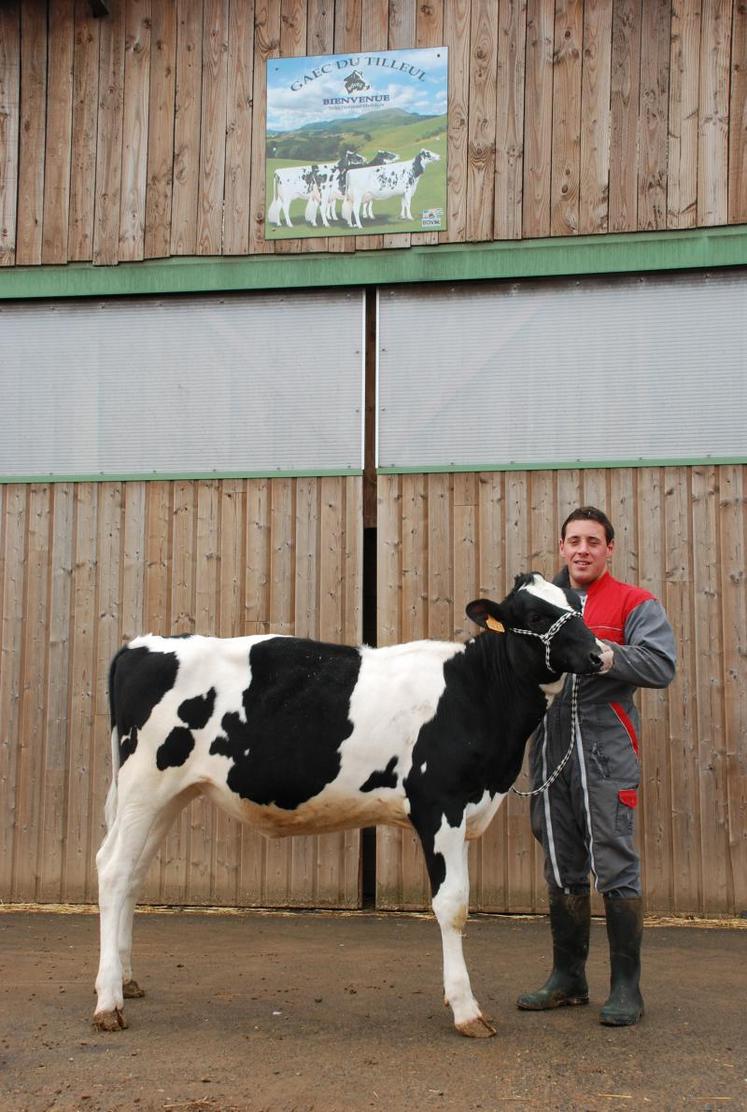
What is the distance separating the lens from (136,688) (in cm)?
573

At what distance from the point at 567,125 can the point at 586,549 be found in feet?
14.2

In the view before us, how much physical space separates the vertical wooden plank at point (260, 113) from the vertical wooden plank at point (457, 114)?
137 centimetres

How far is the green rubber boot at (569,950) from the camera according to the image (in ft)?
18.0

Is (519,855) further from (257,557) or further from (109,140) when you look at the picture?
(109,140)

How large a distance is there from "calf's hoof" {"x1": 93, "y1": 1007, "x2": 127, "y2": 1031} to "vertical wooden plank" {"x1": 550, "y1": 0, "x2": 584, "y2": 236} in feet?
20.0

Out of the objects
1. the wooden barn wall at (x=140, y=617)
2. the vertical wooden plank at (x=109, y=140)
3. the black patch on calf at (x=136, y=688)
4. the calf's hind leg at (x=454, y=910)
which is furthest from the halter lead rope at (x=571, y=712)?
the vertical wooden plank at (x=109, y=140)

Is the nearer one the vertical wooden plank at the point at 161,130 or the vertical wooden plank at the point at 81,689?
the vertical wooden plank at the point at 81,689

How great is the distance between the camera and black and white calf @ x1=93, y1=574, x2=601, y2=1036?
5.27 meters

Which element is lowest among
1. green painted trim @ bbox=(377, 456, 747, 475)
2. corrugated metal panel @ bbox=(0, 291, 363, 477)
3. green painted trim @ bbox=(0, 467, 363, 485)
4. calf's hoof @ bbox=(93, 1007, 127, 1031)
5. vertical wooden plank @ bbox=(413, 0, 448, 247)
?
calf's hoof @ bbox=(93, 1007, 127, 1031)

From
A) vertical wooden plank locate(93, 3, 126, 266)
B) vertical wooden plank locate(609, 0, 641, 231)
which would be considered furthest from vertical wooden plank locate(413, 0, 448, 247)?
vertical wooden plank locate(93, 3, 126, 266)

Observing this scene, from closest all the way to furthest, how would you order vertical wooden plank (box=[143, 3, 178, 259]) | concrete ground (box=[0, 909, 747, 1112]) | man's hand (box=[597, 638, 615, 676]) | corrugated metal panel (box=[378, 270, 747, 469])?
concrete ground (box=[0, 909, 747, 1112]) → man's hand (box=[597, 638, 615, 676]) → corrugated metal panel (box=[378, 270, 747, 469]) → vertical wooden plank (box=[143, 3, 178, 259])

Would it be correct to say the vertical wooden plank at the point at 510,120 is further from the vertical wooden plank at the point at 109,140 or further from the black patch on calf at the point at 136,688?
the black patch on calf at the point at 136,688

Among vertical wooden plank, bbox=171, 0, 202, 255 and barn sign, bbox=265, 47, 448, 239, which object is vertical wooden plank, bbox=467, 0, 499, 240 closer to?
barn sign, bbox=265, 47, 448, 239

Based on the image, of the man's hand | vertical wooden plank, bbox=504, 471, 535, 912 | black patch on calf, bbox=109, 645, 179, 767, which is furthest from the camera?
vertical wooden plank, bbox=504, 471, 535, 912
